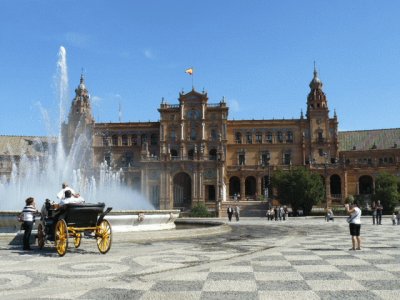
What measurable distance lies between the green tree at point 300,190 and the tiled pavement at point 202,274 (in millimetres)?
46187

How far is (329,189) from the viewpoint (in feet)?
261

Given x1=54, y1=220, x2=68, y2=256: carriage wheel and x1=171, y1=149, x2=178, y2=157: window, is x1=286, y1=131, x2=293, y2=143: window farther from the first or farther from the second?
x1=54, y1=220, x2=68, y2=256: carriage wheel

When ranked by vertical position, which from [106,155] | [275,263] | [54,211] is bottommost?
[275,263]

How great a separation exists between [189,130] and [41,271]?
74.7 m

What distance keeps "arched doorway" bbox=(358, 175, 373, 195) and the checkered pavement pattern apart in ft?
249

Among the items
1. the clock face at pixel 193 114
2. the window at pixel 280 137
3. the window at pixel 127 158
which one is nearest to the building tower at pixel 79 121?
the window at pixel 127 158

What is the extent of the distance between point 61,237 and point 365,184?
264ft

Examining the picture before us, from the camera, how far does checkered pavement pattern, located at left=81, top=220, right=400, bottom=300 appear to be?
26.4 ft

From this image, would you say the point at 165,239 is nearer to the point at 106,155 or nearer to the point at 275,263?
the point at 275,263

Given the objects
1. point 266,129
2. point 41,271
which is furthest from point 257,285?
point 266,129

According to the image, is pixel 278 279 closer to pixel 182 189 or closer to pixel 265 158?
pixel 182 189

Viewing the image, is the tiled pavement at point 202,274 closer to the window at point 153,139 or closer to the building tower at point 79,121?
the window at point 153,139

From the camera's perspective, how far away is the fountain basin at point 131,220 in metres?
18.4

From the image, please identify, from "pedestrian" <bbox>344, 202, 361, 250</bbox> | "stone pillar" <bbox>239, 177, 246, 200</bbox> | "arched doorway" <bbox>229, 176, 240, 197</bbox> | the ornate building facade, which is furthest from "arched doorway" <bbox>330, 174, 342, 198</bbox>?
"pedestrian" <bbox>344, 202, 361, 250</bbox>
